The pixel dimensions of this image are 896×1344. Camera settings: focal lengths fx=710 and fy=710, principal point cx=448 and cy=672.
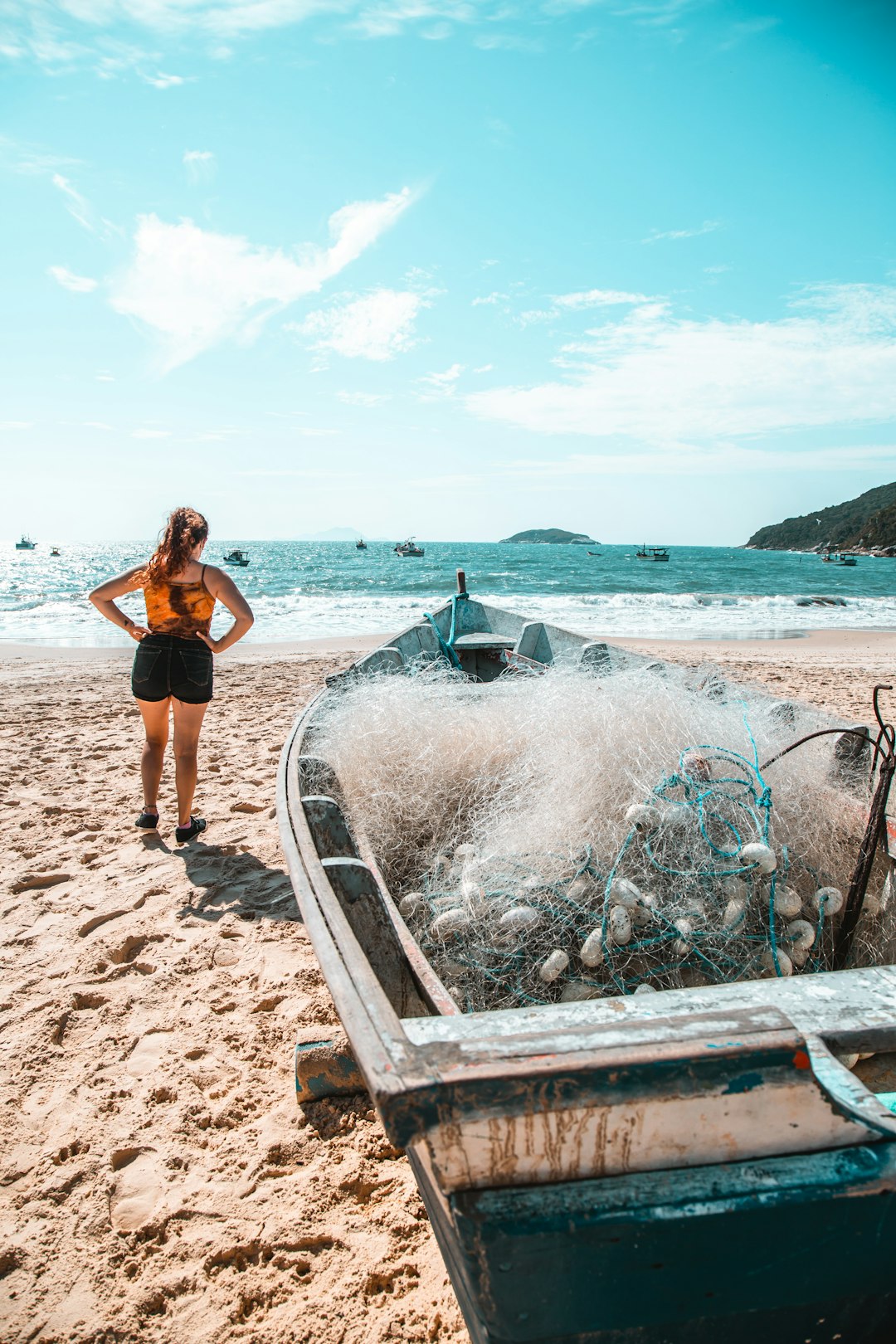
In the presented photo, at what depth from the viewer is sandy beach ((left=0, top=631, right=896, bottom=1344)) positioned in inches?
73.0

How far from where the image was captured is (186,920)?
3.72m

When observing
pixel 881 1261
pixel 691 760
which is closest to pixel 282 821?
pixel 691 760

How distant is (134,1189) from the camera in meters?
2.18

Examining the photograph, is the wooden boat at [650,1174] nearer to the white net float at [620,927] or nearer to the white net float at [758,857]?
the white net float at [620,927]

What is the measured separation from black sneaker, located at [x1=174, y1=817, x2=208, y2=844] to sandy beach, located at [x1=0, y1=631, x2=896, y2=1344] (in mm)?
64

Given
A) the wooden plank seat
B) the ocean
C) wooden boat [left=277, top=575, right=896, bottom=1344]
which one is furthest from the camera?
the ocean

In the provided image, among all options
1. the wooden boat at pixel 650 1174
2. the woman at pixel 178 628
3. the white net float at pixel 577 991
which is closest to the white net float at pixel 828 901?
the white net float at pixel 577 991

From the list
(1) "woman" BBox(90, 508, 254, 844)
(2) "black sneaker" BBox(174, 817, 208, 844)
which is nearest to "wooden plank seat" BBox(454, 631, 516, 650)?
(1) "woman" BBox(90, 508, 254, 844)

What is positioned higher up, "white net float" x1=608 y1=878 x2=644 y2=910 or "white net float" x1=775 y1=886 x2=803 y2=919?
"white net float" x1=608 y1=878 x2=644 y2=910

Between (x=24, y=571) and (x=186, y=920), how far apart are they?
50334 millimetres

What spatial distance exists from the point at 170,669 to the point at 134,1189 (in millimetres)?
2731

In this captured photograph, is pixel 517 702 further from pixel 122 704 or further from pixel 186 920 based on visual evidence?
pixel 122 704

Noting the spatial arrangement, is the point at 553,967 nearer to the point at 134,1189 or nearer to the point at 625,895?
the point at 625,895

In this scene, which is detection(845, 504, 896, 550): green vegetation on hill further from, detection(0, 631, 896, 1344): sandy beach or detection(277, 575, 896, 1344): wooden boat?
detection(277, 575, 896, 1344): wooden boat
